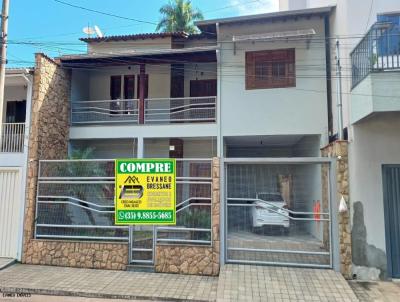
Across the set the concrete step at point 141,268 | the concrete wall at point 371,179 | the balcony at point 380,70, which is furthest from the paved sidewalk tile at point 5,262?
the balcony at point 380,70

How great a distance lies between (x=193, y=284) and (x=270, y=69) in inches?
294

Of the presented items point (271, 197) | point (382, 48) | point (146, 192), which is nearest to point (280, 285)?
point (271, 197)

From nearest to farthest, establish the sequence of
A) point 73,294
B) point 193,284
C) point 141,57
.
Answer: point 73,294, point 193,284, point 141,57

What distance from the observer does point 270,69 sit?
438 inches

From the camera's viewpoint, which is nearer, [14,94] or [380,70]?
[380,70]

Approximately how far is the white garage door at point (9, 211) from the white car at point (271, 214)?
642 cm

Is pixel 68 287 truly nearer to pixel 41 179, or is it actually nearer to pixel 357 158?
pixel 41 179

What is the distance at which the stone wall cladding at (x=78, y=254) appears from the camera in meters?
8.07

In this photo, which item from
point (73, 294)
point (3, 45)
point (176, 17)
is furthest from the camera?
point (176, 17)

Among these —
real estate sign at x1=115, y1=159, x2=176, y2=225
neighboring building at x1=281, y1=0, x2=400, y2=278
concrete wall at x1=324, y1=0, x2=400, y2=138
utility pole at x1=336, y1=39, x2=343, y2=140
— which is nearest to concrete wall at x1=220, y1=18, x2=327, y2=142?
utility pole at x1=336, y1=39, x2=343, y2=140

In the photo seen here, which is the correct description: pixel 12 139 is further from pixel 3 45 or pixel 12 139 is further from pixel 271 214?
pixel 271 214

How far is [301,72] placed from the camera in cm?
1090

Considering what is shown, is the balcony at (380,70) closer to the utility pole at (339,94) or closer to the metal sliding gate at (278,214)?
the utility pole at (339,94)

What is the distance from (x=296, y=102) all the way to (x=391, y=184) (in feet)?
14.0
